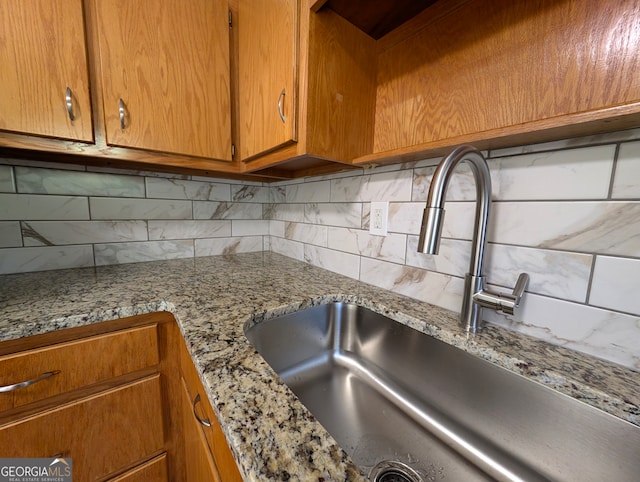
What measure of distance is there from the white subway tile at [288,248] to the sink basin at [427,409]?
547 millimetres

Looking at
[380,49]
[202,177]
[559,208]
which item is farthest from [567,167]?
[202,177]

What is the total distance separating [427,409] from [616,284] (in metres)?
0.47

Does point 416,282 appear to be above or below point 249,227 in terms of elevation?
below

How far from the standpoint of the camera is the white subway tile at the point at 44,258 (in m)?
0.90

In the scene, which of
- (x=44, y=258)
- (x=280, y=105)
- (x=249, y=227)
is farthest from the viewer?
(x=249, y=227)

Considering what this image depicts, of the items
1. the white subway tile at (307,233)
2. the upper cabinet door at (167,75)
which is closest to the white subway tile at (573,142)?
the white subway tile at (307,233)

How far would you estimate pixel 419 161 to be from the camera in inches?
28.8

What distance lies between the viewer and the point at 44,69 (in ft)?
2.27

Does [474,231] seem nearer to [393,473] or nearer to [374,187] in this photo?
[374,187]

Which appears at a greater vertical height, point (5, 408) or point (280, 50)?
point (280, 50)

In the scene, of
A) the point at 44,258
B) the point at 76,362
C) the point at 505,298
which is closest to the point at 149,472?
the point at 76,362

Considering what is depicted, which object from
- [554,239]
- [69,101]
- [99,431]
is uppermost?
[69,101]

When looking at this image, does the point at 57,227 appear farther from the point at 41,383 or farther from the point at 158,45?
the point at 158,45

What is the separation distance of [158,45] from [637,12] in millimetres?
1236
